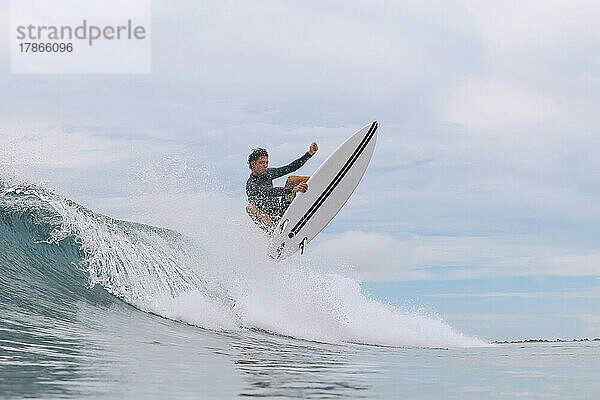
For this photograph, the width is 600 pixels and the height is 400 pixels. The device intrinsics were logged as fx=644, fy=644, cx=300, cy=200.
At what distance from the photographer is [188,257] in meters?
12.4

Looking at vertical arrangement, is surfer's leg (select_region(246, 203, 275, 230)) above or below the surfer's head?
below

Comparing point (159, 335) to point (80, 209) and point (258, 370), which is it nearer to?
point (258, 370)

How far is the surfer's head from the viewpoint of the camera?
10484mm

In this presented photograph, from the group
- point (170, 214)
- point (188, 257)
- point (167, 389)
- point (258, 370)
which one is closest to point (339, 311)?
point (188, 257)

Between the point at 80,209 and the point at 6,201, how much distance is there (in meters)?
1.36

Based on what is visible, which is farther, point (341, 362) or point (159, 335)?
point (159, 335)

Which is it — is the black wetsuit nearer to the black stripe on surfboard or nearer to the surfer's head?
the surfer's head

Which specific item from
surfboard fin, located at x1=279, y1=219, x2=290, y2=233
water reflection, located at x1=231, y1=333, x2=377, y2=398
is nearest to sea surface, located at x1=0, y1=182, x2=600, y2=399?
water reflection, located at x1=231, y1=333, x2=377, y2=398

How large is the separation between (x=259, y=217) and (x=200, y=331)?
2.64 meters

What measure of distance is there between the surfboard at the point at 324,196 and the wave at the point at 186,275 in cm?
52

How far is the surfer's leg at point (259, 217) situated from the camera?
10891mm

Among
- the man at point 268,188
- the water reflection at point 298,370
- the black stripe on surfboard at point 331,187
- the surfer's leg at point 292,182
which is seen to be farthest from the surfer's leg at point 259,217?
the water reflection at point 298,370

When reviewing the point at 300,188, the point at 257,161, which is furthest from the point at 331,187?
the point at 257,161

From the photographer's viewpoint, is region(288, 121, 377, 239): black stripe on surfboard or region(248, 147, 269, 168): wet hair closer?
region(248, 147, 269, 168): wet hair
